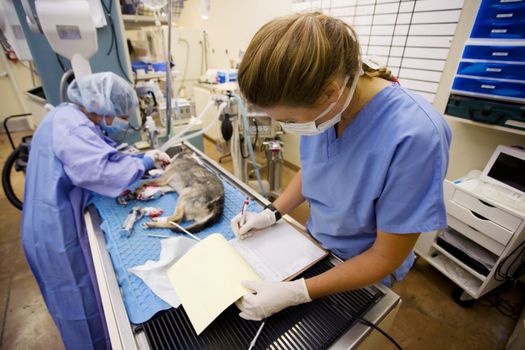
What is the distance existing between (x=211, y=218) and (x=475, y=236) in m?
1.60

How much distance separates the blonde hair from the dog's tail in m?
0.63

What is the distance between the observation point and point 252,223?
2.97 ft

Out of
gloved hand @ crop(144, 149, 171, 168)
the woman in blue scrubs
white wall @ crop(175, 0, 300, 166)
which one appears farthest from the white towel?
white wall @ crop(175, 0, 300, 166)

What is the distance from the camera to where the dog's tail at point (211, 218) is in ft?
3.34

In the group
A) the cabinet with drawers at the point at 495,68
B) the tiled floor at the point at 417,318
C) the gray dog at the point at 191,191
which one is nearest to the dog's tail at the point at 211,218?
the gray dog at the point at 191,191

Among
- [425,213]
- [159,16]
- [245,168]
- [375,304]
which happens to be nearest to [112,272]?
[375,304]

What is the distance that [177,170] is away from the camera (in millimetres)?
1448

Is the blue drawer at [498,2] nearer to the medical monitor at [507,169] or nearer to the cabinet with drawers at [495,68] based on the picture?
the cabinet with drawers at [495,68]

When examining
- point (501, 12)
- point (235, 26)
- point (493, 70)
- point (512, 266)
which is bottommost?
point (512, 266)

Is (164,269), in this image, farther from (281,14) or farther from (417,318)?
(281,14)

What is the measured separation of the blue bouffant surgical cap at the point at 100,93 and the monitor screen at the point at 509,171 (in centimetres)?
215

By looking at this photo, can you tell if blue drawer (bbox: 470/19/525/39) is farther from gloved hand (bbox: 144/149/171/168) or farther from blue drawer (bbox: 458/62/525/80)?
gloved hand (bbox: 144/149/171/168)

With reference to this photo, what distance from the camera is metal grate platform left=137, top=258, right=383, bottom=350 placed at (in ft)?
1.99

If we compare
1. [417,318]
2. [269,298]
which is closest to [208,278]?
[269,298]
